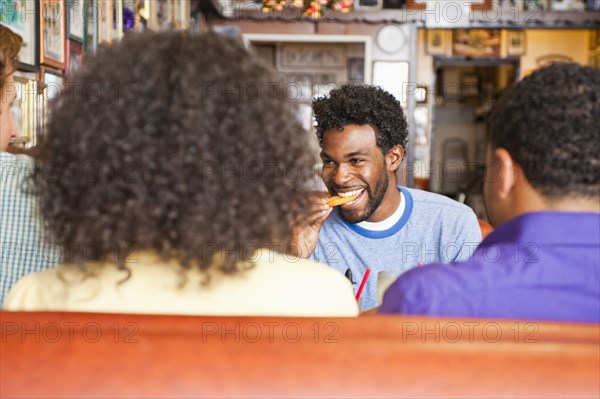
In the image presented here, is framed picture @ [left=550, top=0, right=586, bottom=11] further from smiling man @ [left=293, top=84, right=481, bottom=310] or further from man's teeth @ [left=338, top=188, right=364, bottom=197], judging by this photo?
man's teeth @ [left=338, top=188, right=364, bottom=197]

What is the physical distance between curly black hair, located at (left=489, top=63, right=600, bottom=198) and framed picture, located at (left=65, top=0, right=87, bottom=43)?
8.35 ft

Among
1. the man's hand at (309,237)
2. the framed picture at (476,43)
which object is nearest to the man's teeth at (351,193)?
the man's hand at (309,237)

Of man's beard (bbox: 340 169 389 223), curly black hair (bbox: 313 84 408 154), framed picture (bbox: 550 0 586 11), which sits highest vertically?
framed picture (bbox: 550 0 586 11)

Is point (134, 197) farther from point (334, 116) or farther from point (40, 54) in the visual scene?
point (40, 54)

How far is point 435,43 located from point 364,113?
8180 mm

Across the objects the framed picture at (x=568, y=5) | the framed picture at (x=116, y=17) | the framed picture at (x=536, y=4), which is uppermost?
the framed picture at (x=536, y=4)

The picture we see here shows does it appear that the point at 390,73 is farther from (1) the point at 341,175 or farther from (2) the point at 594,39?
(1) the point at 341,175

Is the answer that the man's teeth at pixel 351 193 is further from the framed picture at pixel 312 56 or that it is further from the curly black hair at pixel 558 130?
the framed picture at pixel 312 56

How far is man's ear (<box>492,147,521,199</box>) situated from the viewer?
124 cm

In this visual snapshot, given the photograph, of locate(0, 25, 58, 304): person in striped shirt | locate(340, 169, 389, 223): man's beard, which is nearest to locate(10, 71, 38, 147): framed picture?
locate(0, 25, 58, 304): person in striped shirt

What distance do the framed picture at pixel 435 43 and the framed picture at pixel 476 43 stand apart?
0.18 m

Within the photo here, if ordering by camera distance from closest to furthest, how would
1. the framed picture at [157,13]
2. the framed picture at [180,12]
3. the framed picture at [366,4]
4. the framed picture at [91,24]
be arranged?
the framed picture at [91,24], the framed picture at [157,13], the framed picture at [180,12], the framed picture at [366,4]

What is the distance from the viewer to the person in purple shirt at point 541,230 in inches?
44.1

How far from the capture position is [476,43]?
10.4m
